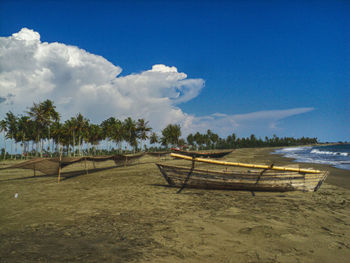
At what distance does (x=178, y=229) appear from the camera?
15.2ft

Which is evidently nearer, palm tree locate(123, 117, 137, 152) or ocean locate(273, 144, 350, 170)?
ocean locate(273, 144, 350, 170)

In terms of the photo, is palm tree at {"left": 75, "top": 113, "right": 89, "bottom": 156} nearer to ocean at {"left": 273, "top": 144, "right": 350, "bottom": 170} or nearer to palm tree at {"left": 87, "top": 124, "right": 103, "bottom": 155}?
palm tree at {"left": 87, "top": 124, "right": 103, "bottom": 155}

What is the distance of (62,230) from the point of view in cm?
473

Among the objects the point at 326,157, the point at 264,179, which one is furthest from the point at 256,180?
the point at 326,157

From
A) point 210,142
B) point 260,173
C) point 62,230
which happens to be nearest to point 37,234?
point 62,230

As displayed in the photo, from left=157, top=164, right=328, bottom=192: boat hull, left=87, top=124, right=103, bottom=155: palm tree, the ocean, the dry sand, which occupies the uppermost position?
left=87, top=124, right=103, bottom=155: palm tree

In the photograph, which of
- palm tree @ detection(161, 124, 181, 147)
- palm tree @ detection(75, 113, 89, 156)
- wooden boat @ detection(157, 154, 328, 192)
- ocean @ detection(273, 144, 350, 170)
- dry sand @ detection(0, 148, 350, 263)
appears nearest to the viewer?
dry sand @ detection(0, 148, 350, 263)

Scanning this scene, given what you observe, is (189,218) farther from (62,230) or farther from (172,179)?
(172,179)

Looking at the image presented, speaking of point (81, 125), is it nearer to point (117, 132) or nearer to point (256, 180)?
point (117, 132)

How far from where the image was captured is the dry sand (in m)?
3.54

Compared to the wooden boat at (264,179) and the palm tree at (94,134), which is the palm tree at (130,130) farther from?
the wooden boat at (264,179)

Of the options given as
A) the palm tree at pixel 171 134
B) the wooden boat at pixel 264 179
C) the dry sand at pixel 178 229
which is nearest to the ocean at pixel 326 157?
the wooden boat at pixel 264 179

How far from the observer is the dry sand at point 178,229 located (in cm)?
354

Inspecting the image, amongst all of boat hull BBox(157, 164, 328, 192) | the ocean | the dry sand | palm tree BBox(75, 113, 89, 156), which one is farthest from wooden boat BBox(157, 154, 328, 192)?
palm tree BBox(75, 113, 89, 156)
